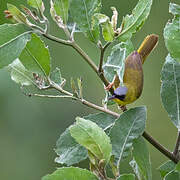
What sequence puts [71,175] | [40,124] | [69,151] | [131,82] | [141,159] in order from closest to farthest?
[71,175]
[141,159]
[69,151]
[131,82]
[40,124]

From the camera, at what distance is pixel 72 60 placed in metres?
3.80

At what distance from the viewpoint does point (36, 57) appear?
1092mm

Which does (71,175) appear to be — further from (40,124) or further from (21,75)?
(40,124)

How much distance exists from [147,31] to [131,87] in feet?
8.79

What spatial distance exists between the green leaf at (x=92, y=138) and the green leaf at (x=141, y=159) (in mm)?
104

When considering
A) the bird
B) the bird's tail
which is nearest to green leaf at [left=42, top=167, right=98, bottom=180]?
the bird

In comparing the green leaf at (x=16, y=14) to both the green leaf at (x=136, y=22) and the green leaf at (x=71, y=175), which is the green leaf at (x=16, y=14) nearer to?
the green leaf at (x=136, y=22)

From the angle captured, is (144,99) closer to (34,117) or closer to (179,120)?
(34,117)

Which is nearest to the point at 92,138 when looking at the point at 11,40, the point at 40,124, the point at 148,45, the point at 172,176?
the point at 172,176

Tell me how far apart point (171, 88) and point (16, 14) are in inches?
16.1

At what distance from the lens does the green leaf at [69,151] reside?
3.58 ft

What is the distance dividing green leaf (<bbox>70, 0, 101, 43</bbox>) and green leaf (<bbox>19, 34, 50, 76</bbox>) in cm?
10

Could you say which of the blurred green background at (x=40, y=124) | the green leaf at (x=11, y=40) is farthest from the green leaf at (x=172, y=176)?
the blurred green background at (x=40, y=124)

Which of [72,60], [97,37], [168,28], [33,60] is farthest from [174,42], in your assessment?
[72,60]
